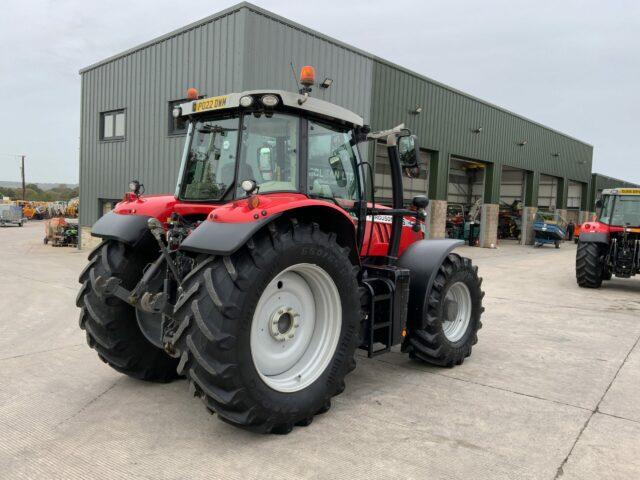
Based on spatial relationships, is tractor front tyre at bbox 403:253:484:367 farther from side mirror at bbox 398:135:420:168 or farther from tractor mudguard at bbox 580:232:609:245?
tractor mudguard at bbox 580:232:609:245

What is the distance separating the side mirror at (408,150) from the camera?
414 cm

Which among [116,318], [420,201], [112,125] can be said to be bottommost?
[116,318]

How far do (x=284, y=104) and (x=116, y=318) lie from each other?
2076 millimetres

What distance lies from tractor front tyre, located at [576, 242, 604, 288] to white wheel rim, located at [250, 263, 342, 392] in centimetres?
886

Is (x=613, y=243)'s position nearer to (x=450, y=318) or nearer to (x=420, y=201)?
(x=450, y=318)

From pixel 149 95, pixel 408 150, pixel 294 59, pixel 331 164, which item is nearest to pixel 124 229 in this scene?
pixel 331 164

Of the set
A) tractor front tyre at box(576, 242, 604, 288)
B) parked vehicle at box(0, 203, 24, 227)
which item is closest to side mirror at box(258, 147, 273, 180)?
tractor front tyre at box(576, 242, 604, 288)

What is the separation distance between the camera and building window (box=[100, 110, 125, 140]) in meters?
15.3

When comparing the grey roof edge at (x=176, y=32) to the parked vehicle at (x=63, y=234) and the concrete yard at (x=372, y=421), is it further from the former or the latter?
the concrete yard at (x=372, y=421)

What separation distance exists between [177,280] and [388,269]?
1787 mm

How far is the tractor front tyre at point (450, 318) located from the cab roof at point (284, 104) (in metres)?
1.67

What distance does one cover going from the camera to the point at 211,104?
3848mm

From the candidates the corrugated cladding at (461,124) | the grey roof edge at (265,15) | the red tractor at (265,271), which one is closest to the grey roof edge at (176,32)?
the grey roof edge at (265,15)

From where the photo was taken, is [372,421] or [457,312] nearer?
[372,421]
